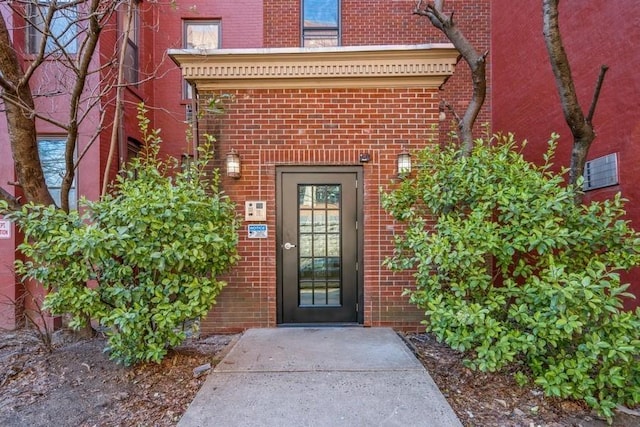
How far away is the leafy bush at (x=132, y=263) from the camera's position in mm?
3002

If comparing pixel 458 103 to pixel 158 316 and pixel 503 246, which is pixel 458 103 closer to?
pixel 503 246

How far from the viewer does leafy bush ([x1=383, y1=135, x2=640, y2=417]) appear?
2.63 meters

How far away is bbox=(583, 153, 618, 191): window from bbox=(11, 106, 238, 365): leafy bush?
452cm

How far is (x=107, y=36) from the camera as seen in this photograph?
245 inches

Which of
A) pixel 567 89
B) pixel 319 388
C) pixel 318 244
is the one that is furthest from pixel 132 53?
pixel 567 89

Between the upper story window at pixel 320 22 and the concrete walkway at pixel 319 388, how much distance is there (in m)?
6.42

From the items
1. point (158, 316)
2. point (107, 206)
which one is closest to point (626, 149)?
point (158, 316)

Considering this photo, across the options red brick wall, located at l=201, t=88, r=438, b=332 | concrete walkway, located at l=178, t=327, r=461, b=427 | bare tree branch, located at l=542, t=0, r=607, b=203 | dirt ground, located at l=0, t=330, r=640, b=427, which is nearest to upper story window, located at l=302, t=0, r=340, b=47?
red brick wall, located at l=201, t=88, r=438, b=332

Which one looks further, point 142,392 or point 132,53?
point 132,53

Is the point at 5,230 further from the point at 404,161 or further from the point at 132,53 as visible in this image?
the point at 404,161

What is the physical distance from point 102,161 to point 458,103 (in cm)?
681

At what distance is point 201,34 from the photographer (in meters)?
8.12

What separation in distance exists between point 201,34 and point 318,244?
6.21 meters

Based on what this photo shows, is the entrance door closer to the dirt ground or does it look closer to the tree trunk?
the dirt ground
